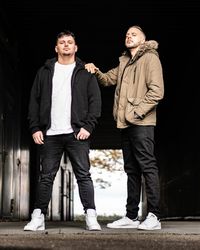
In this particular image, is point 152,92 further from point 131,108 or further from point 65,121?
point 65,121

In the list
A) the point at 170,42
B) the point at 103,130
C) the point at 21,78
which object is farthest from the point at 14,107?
the point at 103,130

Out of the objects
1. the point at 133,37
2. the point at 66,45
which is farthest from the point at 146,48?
the point at 66,45

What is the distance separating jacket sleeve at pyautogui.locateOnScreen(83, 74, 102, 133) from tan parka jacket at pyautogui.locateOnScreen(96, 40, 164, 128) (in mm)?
221

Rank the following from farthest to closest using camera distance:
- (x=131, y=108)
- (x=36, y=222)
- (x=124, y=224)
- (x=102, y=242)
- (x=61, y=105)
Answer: (x=124, y=224) → (x=131, y=108) → (x=61, y=105) → (x=36, y=222) → (x=102, y=242)

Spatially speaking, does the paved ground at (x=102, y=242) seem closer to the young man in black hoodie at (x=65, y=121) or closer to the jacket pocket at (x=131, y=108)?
the young man in black hoodie at (x=65, y=121)

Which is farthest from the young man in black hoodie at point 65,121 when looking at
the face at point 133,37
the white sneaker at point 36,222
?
the face at point 133,37

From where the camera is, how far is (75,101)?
13.5 feet

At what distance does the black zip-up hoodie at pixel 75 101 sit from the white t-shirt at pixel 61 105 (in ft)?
0.10

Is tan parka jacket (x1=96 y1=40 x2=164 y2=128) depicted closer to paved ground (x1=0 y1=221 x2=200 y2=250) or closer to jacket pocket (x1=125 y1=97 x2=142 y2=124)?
jacket pocket (x1=125 y1=97 x2=142 y2=124)

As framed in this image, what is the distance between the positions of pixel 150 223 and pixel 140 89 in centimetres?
101

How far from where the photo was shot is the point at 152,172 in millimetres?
4207

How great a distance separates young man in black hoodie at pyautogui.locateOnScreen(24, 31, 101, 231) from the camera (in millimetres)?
4074

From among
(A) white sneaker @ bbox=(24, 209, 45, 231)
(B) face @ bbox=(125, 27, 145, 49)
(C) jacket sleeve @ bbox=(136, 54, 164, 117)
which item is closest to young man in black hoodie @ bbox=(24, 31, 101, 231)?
(A) white sneaker @ bbox=(24, 209, 45, 231)

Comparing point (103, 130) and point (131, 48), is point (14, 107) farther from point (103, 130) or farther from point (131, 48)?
point (103, 130)
